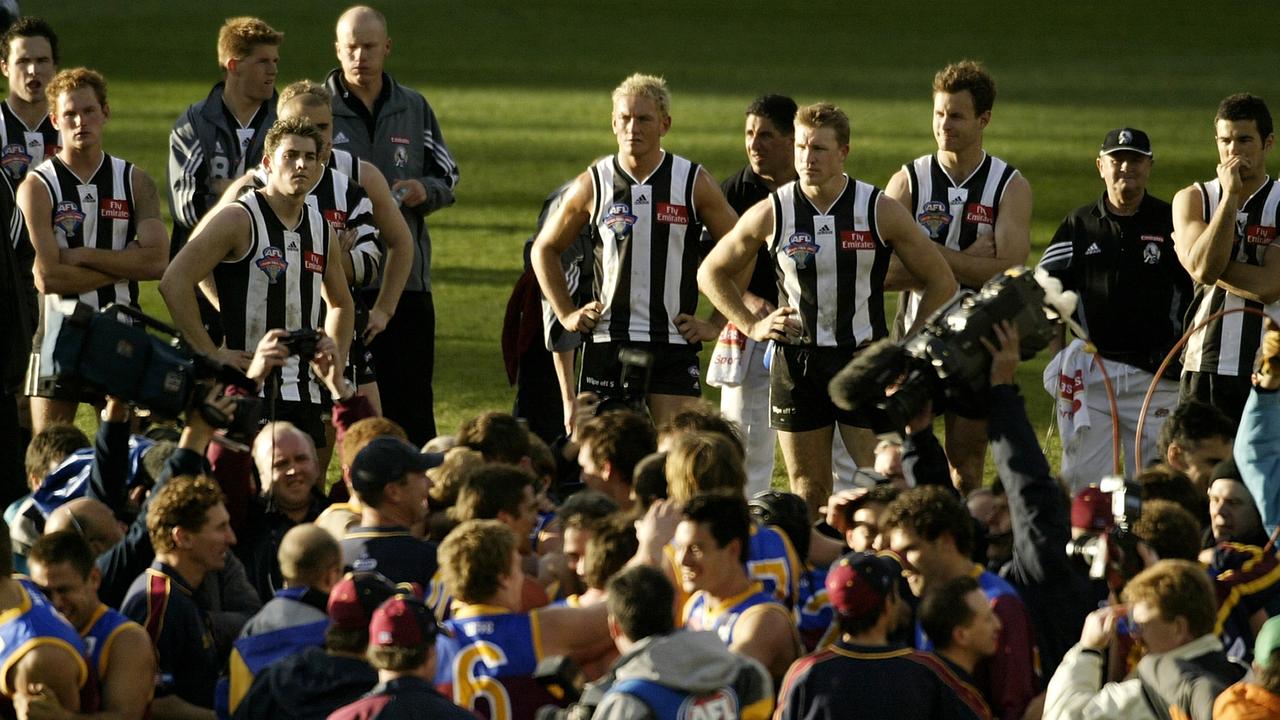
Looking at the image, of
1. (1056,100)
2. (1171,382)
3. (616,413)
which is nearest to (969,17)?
(1056,100)

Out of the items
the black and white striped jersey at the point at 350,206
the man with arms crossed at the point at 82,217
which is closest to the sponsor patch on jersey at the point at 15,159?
the man with arms crossed at the point at 82,217

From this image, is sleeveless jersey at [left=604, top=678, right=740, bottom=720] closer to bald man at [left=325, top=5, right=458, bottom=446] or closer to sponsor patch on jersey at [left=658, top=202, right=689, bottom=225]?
sponsor patch on jersey at [left=658, top=202, right=689, bottom=225]

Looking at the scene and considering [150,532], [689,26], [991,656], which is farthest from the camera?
[689,26]

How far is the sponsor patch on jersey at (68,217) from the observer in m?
8.89

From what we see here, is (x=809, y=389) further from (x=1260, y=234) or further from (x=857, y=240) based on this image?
(x=1260, y=234)

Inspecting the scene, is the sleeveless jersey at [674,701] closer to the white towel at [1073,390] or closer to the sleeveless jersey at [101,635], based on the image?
the sleeveless jersey at [101,635]

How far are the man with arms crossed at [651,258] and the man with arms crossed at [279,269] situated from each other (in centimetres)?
111

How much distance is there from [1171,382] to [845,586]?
4523 mm

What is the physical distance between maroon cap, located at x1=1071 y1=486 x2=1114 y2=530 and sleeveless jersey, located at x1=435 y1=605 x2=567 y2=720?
1.67 metres

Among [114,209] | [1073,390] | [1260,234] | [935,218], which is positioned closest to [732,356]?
[935,218]

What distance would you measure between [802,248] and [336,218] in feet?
6.58

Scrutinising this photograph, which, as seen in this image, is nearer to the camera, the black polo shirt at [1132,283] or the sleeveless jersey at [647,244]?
the sleeveless jersey at [647,244]

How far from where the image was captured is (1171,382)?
30.0 ft

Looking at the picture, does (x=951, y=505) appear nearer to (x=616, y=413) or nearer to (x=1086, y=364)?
(x=616, y=413)
